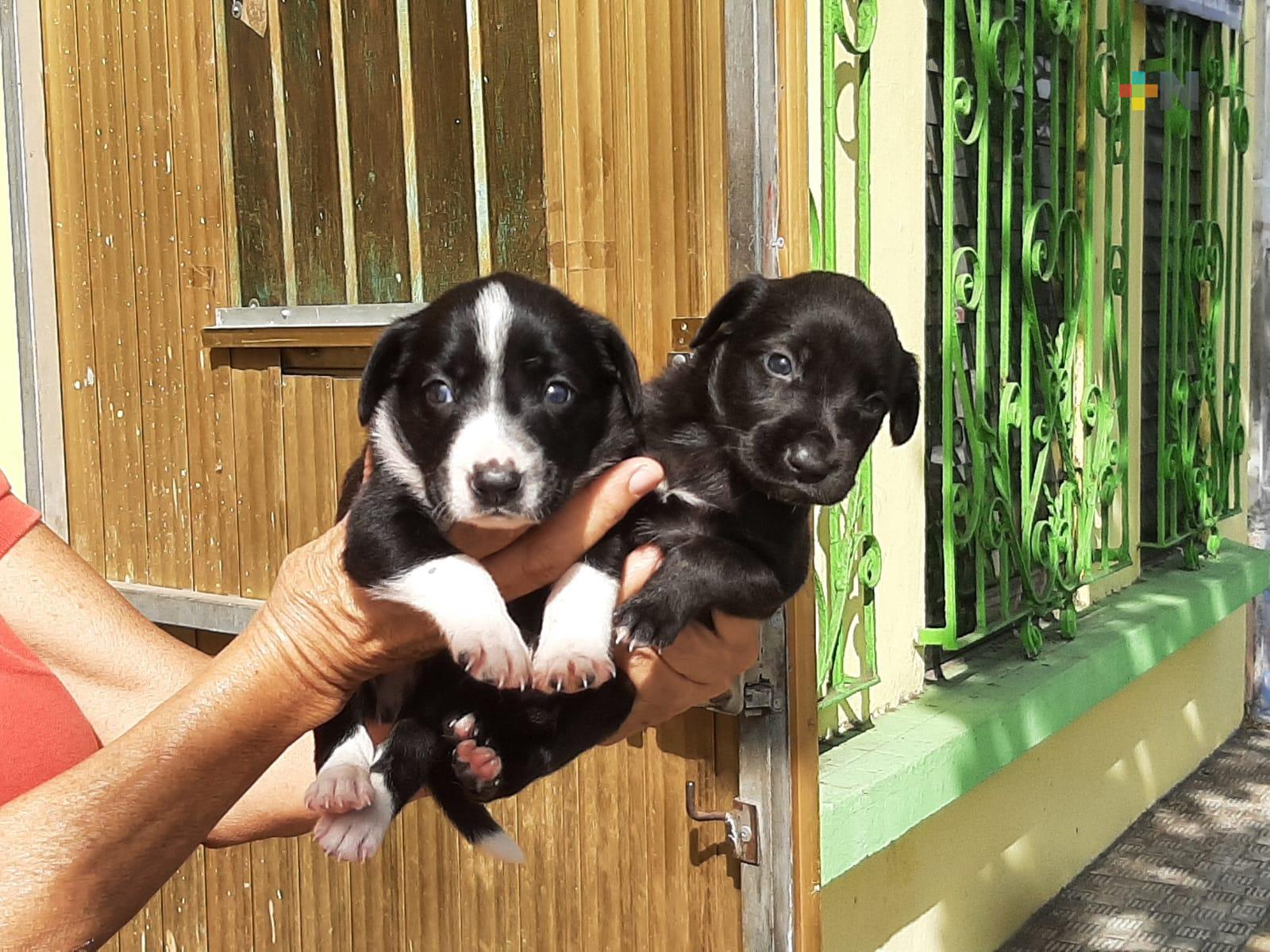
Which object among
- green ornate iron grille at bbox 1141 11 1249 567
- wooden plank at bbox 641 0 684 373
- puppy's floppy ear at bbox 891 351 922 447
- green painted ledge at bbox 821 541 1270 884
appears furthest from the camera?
green ornate iron grille at bbox 1141 11 1249 567

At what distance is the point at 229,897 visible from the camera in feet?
13.6

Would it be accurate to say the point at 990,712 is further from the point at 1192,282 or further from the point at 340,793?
the point at 1192,282

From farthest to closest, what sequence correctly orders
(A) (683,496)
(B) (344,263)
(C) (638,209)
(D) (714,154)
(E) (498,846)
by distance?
(B) (344,263), (C) (638,209), (D) (714,154), (E) (498,846), (A) (683,496)

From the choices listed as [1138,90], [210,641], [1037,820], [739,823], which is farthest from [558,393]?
[1138,90]

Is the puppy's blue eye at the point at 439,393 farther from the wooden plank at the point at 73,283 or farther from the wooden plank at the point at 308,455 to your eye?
the wooden plank at the point at 73,283

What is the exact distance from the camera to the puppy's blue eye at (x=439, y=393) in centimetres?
197

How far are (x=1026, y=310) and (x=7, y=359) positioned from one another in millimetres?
3044

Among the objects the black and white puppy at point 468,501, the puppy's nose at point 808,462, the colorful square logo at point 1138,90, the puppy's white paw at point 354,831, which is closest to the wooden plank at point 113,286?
the black and white puppy at point 468,501

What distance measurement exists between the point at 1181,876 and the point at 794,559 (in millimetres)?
3138

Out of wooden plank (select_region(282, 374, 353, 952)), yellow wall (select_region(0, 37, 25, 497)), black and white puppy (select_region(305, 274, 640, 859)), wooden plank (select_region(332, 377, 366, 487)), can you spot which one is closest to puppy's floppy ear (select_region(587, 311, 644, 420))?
black and white puppy (select_region(305, 274, 640, 859))

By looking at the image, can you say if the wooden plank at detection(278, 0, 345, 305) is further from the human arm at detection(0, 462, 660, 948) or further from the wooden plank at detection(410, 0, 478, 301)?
the human arm at detection(0, 462, 660, 948)

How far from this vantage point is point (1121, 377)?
16.0 feet

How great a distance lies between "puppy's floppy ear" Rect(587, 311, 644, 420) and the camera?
2.08 m

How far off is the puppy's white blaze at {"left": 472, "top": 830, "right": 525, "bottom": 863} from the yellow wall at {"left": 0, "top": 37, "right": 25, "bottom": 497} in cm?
264
